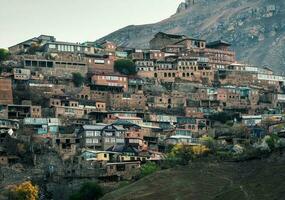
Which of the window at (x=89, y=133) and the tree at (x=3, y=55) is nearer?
the window at (x=89, y=133)

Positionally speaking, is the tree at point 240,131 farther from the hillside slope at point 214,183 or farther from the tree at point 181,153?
the hillside slope at point 214,183

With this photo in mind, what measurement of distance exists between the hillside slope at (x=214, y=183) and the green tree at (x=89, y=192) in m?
2.98

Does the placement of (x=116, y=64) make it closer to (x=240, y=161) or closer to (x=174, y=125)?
(x=174, y=125)

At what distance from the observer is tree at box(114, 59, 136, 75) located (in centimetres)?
12031

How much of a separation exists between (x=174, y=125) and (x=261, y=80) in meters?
25.7

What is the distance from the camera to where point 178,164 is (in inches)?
3452

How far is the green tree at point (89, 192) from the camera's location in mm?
83375

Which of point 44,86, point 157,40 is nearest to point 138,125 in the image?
point 44,86

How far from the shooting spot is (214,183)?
76.4 m

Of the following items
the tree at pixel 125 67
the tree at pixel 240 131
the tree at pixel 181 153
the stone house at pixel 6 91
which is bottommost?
the tree at pixel 181 153

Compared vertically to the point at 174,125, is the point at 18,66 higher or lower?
higher

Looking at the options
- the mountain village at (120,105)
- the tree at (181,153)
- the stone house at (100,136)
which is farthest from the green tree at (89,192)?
the stone house at (100,136)

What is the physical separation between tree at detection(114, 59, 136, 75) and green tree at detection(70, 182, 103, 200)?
121 feet

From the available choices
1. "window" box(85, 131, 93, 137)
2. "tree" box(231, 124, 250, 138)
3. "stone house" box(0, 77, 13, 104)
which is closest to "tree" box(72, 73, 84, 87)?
"stone house" box(0, 77, 13, 104)
